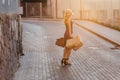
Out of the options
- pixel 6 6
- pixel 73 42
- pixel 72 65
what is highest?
pixel 6 6

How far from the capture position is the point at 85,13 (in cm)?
5266

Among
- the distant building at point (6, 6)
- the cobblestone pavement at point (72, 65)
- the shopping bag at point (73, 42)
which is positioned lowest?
the cobblestone pavement at point (72, 65)

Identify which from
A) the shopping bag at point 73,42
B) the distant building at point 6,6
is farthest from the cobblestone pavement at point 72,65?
the distant building at point 6,6

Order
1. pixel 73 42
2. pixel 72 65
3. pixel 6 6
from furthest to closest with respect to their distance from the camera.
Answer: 1. pixel 72 65
2. pixel 73 42
3. pixel 6 6

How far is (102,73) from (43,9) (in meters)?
45.7

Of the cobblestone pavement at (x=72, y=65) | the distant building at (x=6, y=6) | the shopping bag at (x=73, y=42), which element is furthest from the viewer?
the shopping bag at (x=73, y=42)

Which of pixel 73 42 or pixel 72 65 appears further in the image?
pixel 72 65

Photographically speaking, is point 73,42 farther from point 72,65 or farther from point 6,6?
point 6,6

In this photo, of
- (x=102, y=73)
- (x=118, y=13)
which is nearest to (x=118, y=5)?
(x=118, y=13)

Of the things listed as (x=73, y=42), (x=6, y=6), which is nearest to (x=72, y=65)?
(x=73, y=42)

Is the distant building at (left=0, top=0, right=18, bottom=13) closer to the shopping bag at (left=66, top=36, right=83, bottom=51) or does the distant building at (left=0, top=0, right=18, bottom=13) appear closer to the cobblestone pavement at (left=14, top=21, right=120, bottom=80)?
the cobblestone pavement at (left=14, top=21, right=120, bottom=80)

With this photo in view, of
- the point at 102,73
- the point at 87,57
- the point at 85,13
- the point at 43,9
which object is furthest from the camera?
the point at 43,9

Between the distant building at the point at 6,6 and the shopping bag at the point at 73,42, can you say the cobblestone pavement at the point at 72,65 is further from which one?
the distant building at the point at 6,6

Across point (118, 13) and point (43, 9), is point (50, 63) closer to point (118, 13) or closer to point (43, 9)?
point (118, 13)
